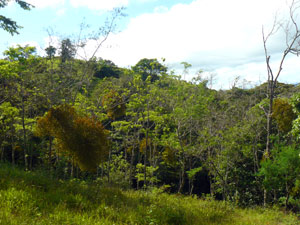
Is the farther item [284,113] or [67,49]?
[284,113]

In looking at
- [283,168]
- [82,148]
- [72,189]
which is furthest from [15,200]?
[283,168]

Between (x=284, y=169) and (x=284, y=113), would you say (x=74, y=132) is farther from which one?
(x=284, y=113)

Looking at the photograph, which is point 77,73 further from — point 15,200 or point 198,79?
point 15,200

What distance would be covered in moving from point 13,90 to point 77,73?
3565mm

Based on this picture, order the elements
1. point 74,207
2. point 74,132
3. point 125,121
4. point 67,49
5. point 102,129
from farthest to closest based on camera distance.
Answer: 1. point 125,121
2. point 67,49
3. point 102,129
4. point 74,132
5. point 74,207

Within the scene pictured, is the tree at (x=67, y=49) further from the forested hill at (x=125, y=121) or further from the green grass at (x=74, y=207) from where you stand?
the green grass at (x=74, y=207)

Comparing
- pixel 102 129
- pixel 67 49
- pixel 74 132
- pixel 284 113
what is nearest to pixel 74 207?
pixel 74 132

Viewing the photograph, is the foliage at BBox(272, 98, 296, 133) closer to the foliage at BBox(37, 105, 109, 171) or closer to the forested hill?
the forested hill

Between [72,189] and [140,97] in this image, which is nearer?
[72,189]

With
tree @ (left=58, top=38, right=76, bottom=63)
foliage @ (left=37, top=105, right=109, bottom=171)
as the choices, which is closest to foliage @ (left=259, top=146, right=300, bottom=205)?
foliage @ (left=37, top=105, right=109, bottom=171)

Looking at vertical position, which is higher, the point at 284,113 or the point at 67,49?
the point at 67,49

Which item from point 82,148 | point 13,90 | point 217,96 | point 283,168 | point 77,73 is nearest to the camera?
point 82,148

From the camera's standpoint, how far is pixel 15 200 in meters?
5.66

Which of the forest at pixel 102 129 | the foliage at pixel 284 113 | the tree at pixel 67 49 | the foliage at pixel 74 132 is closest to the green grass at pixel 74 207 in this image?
the forest at pixel 102 129
